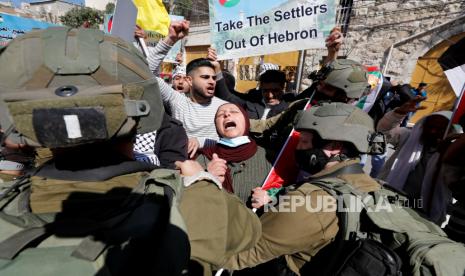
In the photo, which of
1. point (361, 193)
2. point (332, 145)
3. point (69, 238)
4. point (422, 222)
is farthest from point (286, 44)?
point (69, 238)

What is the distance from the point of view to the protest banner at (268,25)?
321cm

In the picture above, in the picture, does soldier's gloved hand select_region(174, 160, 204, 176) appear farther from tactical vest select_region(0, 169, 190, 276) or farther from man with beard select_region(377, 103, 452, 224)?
man with beard select_region(377, 103, 452, 224)

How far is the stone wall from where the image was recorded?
10891mm

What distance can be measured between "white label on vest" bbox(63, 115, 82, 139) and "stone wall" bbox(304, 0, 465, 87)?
14.2 meters

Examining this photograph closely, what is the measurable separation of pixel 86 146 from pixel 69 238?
334 millimetres

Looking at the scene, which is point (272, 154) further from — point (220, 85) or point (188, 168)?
point (220, 85)

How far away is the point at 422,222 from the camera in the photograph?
149 cm

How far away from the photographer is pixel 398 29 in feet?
39.2

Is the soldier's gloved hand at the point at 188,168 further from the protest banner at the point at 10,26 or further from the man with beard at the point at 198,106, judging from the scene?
the protest banner at the point at 10,26

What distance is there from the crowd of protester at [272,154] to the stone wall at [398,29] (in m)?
10.6

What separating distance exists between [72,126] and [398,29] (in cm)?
1461

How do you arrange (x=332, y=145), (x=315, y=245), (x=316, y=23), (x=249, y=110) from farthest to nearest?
(x=249, y=110), (x=316, y=23), (x=332, y=145), (x=315, y=245)

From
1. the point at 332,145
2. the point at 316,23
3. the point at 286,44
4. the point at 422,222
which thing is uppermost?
the point at 316,23

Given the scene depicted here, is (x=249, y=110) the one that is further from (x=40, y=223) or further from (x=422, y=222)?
(x=40, y=223)
